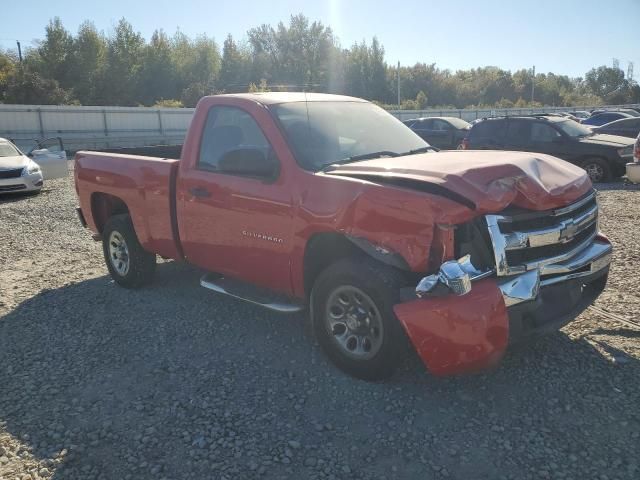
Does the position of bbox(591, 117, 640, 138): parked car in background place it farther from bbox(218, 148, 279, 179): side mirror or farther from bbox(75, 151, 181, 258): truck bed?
bbox(218, 148, 279, 179): side mirror

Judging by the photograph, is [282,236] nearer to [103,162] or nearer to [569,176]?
[569,176]

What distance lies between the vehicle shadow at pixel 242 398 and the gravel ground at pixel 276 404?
0.01 m

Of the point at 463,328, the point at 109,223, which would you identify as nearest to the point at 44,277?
the point at 109,223

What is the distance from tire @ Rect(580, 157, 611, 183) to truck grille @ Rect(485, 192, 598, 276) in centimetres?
957

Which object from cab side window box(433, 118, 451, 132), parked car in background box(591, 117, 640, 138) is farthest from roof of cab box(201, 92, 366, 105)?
parked car in background box(591, 117, 640, 138)

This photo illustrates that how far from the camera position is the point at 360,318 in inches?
148

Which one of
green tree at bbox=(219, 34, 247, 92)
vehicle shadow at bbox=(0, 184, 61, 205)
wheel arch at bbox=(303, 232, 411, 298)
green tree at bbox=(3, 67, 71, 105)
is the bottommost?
vehicle shadow at bbox=(0, 184, 61, 205)

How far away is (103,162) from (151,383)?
2908 millimetres

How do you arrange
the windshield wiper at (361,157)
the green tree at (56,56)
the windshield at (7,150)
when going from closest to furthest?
the windshield wiper at (361,157) < the windshield at (7,150) < the green tree at (56,56)

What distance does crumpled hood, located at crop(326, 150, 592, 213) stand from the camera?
336 cm

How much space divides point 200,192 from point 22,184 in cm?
1024

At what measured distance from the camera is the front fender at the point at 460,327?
A: 124 inches

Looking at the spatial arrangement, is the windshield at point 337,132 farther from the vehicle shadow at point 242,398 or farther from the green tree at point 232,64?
the green tree at point 232,64

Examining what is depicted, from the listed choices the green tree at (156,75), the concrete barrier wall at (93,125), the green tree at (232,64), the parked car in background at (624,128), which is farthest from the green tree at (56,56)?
the parked car in background at (624,128)
